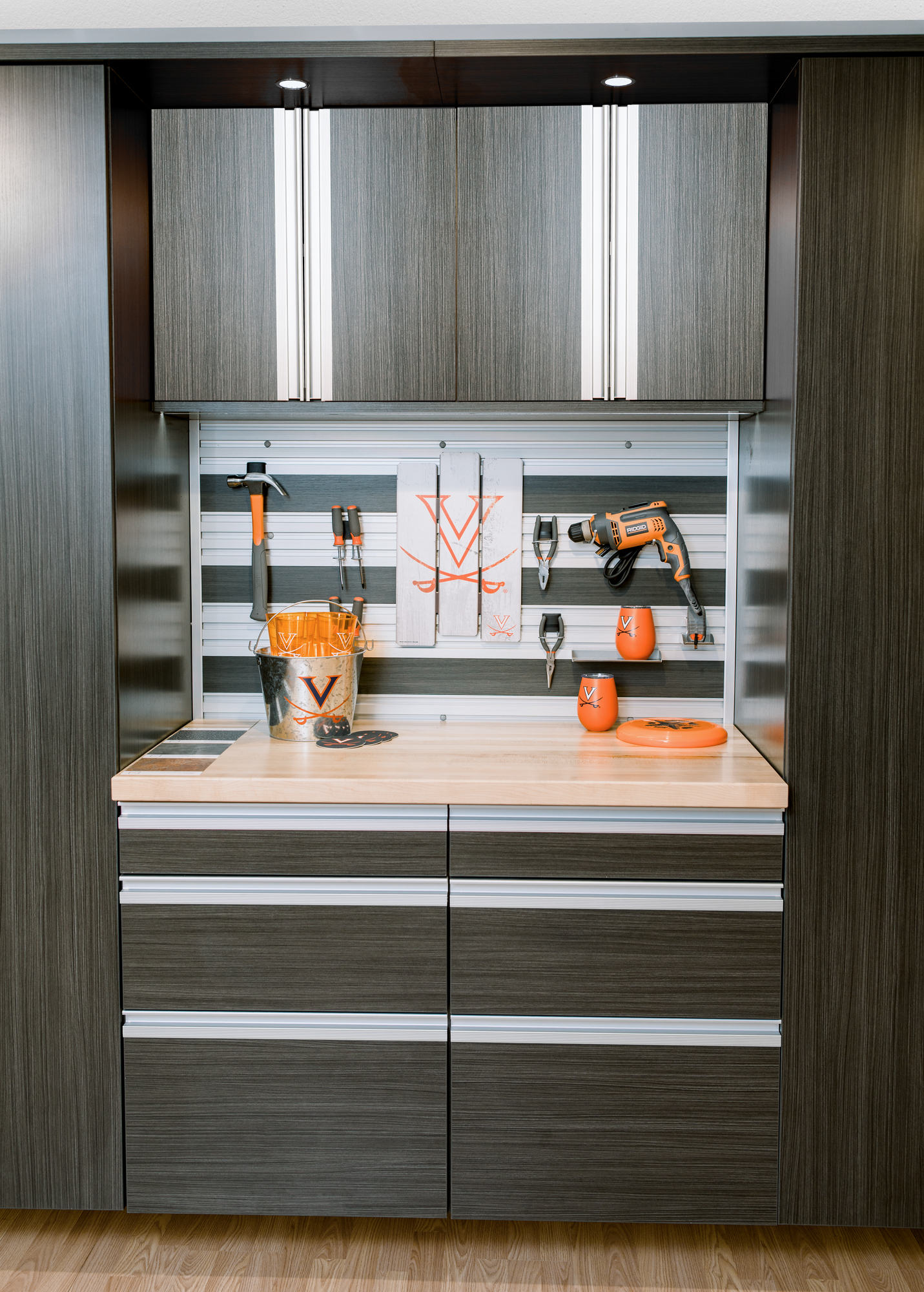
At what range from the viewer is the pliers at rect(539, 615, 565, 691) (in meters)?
2.48

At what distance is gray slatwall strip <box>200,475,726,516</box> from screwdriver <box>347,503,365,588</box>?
3 cm

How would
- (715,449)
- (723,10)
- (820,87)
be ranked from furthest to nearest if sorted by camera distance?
(715,449) < (723,10) < (820,87)

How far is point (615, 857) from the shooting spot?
6.25 feet

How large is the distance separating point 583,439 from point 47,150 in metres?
1.39

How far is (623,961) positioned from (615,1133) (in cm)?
36

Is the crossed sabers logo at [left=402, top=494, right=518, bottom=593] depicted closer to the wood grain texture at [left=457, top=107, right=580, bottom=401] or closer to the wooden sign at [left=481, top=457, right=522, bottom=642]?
the wooden sign at [left=481, top=457, right=522, bottom=642]

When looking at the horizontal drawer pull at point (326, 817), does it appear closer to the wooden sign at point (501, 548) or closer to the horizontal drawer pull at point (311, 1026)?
the horizontal drawer pull at point (311, 1026)

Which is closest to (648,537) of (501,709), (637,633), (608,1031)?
(637,633)

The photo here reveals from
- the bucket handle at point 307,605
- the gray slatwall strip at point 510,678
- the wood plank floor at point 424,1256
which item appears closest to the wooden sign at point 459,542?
the gray slatwall strip at point 510,678

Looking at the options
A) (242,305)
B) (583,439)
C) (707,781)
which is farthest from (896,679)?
(242,305)

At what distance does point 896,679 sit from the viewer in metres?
1.91

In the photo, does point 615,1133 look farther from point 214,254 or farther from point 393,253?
point 214,254

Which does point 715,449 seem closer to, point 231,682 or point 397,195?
point 397,195

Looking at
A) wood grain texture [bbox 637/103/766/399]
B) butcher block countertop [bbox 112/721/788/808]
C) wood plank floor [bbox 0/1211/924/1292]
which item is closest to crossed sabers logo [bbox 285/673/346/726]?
butcher block countertop [bbox 112/721/788/808]
